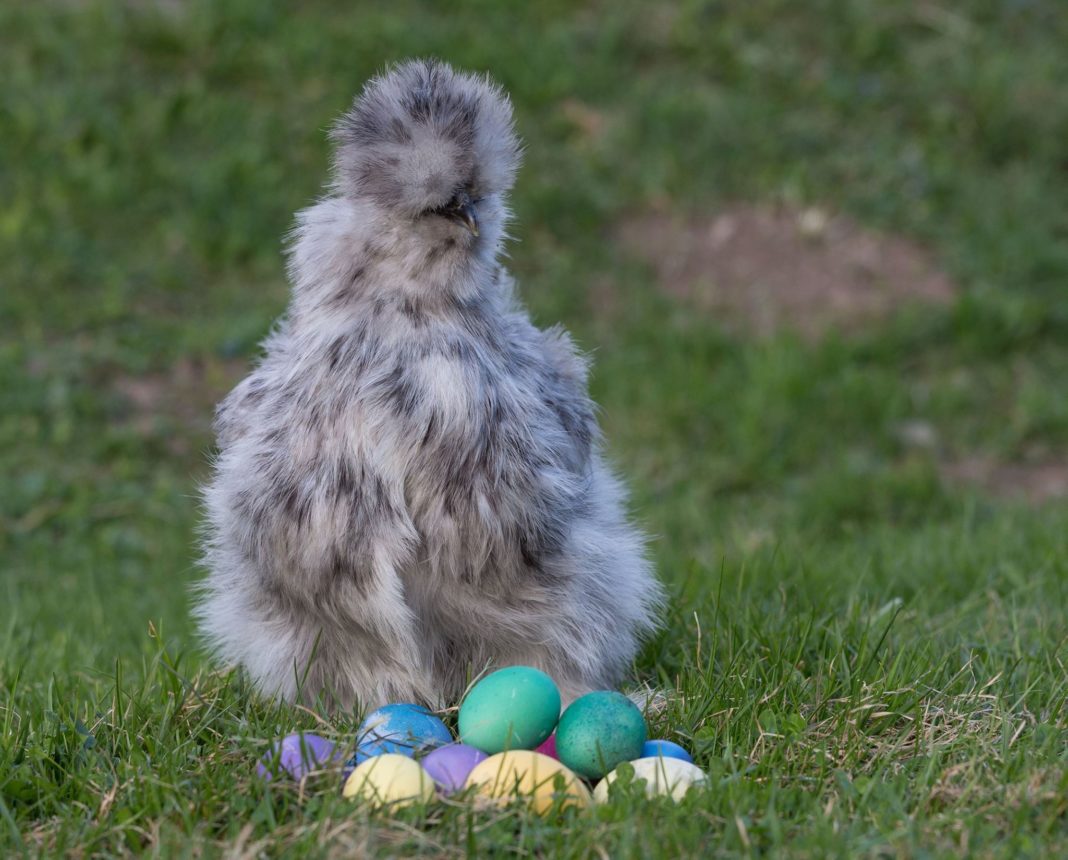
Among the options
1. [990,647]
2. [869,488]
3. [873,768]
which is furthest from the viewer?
[869,488]

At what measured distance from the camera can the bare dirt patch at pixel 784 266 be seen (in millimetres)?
8734

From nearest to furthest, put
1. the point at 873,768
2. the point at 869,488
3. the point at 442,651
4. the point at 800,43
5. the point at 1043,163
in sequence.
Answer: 1. the point at 873,768
2. the point at 442,651
3. the point at 869,488
4. the point at 1043,163
5. the point at 800,43

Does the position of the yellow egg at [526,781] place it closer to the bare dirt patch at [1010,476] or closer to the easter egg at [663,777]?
the easter egg at [663,777]

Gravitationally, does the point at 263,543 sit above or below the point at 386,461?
below

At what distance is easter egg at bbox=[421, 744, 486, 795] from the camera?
3285 mm

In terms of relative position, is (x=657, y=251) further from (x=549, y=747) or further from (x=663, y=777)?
(x=663, y=777)

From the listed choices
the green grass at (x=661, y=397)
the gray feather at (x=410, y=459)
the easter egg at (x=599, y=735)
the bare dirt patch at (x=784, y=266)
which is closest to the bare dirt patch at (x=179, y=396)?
the green grass at (x=661, y=397)

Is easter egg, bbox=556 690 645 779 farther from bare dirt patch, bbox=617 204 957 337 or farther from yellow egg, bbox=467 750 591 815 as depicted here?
bare dirt patch, bbox=617 204 957 337

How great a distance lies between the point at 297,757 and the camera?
335 centimetres

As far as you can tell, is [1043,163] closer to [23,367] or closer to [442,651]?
[23,367]

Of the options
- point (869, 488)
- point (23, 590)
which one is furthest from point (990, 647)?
point (23, 590)

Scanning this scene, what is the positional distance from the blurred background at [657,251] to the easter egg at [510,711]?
234cm

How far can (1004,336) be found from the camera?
8531mm

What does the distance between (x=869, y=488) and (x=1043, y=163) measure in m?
3.67
